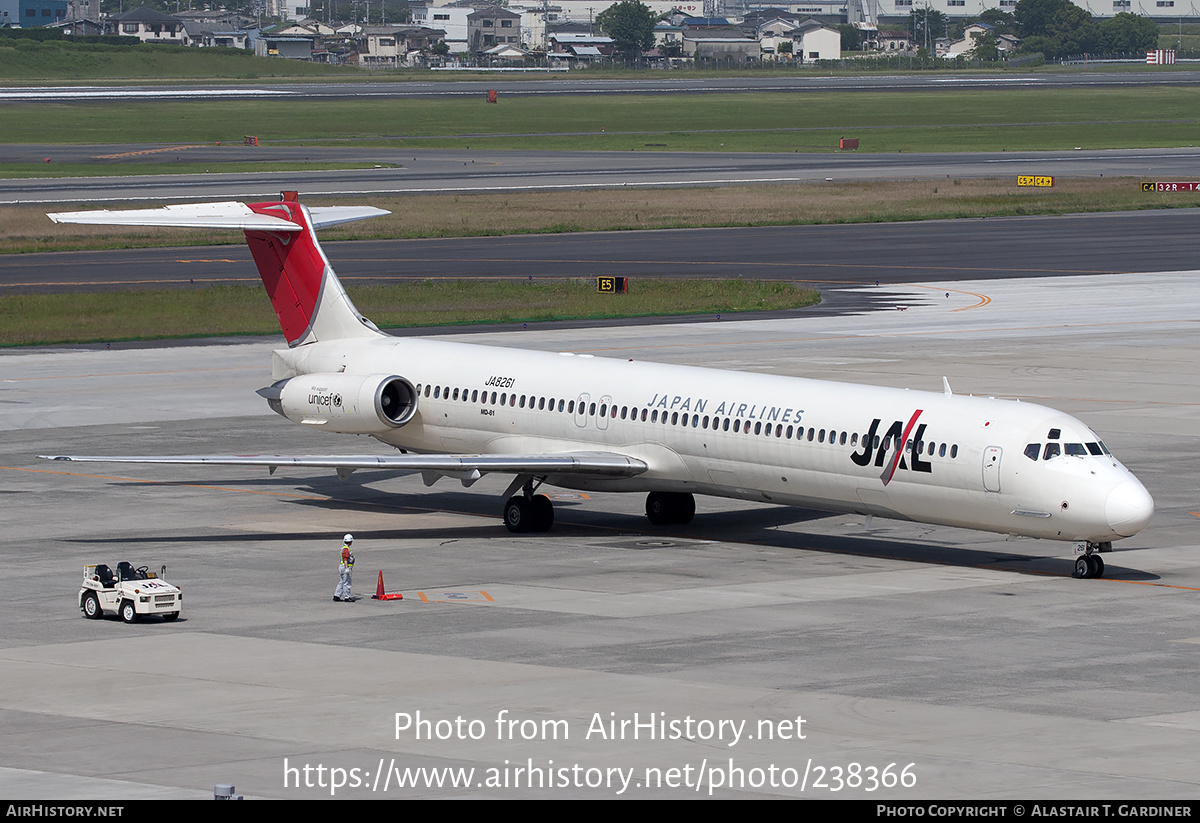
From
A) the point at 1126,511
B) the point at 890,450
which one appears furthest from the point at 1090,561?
the point at 890,450

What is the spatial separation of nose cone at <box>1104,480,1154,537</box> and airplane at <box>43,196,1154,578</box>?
0.03 meters

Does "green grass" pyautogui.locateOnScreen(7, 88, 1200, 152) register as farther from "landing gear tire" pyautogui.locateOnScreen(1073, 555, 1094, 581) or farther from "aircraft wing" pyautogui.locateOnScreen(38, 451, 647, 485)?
"landing gear tire" pyautogui.locateOnScreen(1073, 555, 1094, 581)

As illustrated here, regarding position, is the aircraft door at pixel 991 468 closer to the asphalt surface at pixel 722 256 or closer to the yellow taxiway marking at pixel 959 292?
the yellow taxiway marking at pixel 959 292

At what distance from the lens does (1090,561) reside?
31.9 meters

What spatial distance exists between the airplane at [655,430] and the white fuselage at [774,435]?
0.04 meters

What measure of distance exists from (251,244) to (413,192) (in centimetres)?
7664

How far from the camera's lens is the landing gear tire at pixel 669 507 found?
3788cm

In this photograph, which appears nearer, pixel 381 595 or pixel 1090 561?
pixel 381 595

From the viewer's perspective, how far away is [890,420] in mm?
33281

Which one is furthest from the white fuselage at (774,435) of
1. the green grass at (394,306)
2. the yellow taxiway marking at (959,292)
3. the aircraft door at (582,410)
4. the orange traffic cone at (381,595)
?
the yellow taxiway marking at (959,292)

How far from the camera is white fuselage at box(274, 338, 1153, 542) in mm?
31531

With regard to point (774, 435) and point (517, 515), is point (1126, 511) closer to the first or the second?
point (774, 435)

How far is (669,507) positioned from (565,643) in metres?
11.4

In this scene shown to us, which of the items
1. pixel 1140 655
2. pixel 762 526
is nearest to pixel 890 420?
pixel 762 526
